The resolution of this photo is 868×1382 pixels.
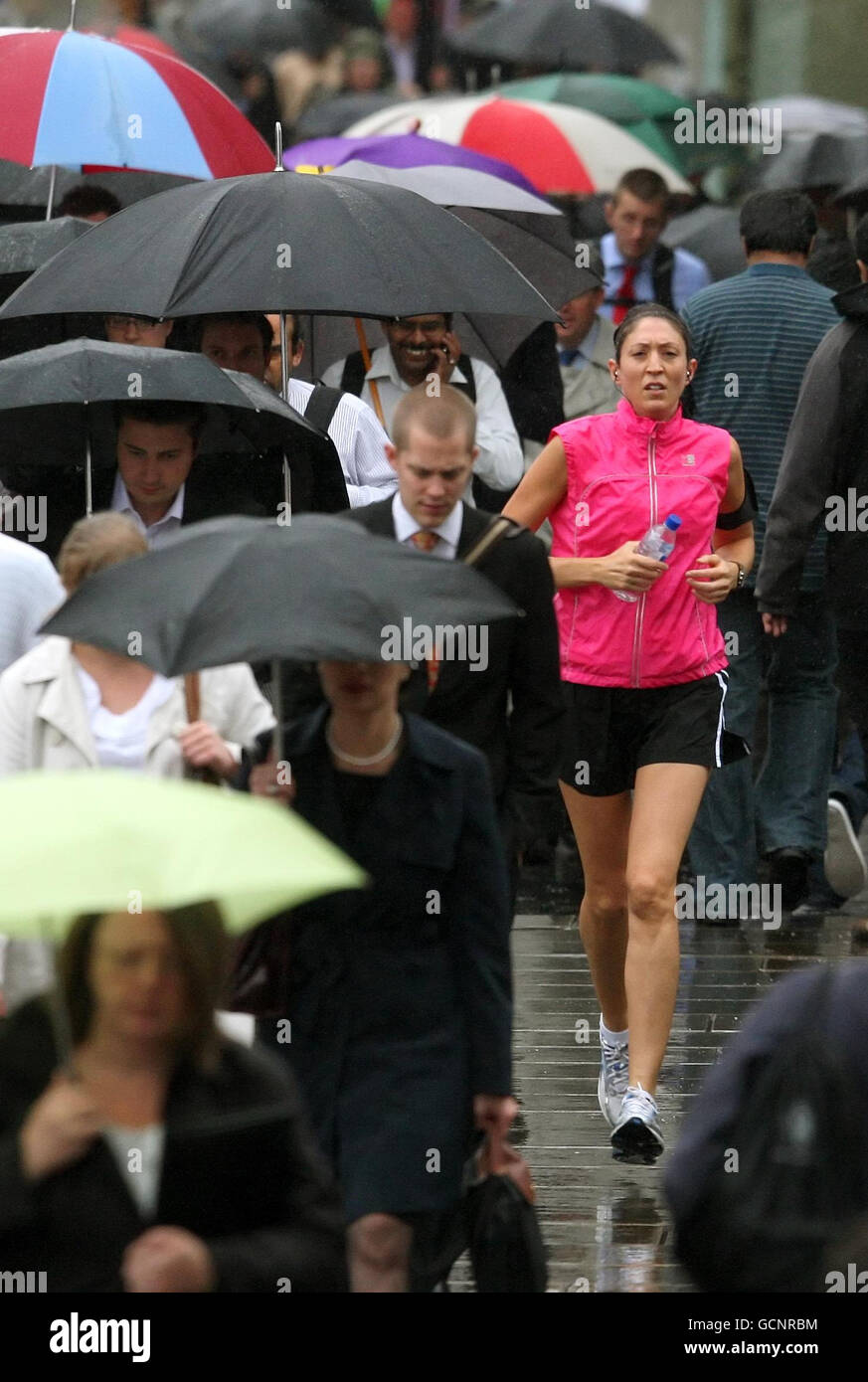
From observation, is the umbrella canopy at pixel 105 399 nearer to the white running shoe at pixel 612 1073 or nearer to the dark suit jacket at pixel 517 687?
the dark suit jacket at pixel 517 687

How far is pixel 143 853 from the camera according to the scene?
4242mm

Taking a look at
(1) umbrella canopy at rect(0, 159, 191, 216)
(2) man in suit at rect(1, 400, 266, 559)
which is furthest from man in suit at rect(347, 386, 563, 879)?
(1) umbrella canopy at rect(0, 159, 191, 216)

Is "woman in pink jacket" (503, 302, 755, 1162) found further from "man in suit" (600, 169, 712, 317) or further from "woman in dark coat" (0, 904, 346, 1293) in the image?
"man in suit" (600, 169, 712, 317)

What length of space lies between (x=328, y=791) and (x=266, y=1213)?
1329 mm

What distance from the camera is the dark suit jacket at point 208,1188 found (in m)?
4.17

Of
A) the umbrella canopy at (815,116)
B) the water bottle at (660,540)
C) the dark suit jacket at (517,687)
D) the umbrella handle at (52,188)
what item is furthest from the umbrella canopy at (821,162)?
the dark suit jacket at (517,687)

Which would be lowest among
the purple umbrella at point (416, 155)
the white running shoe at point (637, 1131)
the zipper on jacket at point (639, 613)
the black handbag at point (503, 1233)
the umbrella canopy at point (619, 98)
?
the white running shoe at point (637, 1131)

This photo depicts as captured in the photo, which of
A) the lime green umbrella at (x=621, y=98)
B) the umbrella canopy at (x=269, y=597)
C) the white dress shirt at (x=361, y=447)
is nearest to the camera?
the umbrella canopy at (x=269, y=597)

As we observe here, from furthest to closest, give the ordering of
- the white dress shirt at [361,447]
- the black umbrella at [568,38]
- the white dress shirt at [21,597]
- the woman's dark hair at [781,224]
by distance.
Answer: the black umbrella at [568,38] → the woman's dark hair at [781,224] → the white dress shirt at [361,447] → the white dress shirt at [21,597]

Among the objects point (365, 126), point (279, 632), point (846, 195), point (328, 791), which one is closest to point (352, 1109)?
point (328, 791)

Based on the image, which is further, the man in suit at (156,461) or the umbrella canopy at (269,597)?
the man in suit at (156,461)

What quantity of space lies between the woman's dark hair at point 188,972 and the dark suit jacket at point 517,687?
2220 mm
